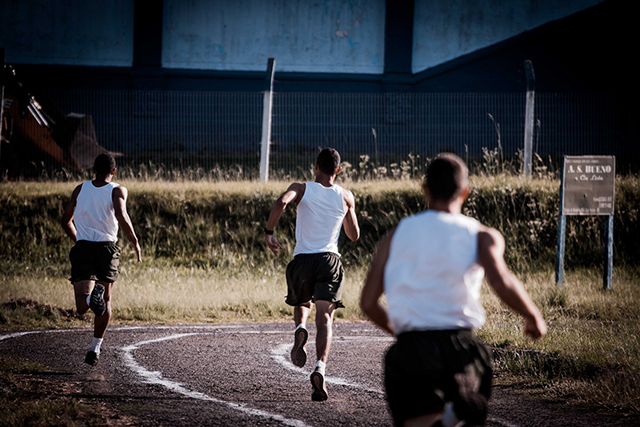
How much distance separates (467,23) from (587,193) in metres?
16.3

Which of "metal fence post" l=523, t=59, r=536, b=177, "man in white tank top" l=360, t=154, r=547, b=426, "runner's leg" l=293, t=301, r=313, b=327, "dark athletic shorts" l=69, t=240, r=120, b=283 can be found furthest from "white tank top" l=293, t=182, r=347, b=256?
"metal fence post" l=523, t=59, r=536, b=177

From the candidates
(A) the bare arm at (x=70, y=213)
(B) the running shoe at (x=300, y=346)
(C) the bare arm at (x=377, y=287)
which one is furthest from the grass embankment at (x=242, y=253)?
(C) the bare arm at (x=377, y=287)

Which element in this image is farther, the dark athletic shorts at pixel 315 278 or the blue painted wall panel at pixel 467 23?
the blue painted wall panel at pixel 467 23

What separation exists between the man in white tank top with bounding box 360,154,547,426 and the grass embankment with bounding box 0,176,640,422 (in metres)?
5.83

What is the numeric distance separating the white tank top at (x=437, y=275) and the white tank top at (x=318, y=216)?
322 centimetres

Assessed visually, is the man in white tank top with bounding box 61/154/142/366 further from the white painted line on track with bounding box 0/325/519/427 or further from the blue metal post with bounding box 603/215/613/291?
the blue metal post with bounding box 603/215/613/291

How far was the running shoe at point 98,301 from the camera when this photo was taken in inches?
292

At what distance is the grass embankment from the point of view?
11.3 metres

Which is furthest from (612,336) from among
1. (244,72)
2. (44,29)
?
(44,29)

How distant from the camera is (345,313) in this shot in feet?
38.6

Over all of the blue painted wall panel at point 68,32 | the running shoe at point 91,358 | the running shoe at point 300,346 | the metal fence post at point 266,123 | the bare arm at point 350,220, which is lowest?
the running shoe at point 91,358

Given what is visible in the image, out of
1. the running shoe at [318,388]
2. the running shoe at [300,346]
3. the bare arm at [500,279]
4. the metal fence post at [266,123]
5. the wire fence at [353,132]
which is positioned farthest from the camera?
the wire fence at [353,132]

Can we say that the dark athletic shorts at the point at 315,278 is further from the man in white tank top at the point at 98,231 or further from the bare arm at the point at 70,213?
the bare arm at the point at 70,213

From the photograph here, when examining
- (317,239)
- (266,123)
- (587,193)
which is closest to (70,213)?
(317,239)
